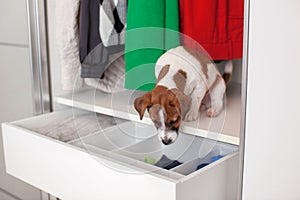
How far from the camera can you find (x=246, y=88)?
3.75ft


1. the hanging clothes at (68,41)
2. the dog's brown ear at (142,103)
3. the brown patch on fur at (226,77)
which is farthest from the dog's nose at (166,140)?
the hanging clothes at (68,41)

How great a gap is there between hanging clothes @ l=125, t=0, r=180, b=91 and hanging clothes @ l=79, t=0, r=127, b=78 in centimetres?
10

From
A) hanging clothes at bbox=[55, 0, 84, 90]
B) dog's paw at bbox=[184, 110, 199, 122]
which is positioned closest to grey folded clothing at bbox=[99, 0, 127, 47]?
hanging clothes at bbox=[55, 0, 84, 90]

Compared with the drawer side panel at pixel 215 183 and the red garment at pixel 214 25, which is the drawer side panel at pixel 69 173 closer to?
the drawer side panel at pixel 215 183

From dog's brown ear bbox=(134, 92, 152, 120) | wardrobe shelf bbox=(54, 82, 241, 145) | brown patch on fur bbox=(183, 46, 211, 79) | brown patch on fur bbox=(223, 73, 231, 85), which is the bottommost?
wardrobe shelf bbox=(54, 82, 241, 145)

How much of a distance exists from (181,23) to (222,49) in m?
0.17

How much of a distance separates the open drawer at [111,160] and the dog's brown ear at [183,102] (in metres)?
0.13

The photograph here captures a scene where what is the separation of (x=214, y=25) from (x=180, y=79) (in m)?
0.24

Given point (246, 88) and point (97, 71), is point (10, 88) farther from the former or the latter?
point (246, 88)

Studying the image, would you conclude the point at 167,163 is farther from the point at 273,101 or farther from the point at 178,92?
the point at 273,101

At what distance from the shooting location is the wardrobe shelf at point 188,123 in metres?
1.26

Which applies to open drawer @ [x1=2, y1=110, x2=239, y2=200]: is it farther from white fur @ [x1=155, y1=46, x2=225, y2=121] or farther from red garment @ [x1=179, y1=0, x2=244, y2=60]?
red garment @ [x1=179, y1=0, x2=244, y2=60]

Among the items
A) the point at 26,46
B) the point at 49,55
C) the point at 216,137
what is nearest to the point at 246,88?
the point at 216,137

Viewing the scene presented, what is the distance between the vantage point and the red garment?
133 cm
